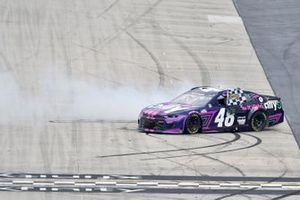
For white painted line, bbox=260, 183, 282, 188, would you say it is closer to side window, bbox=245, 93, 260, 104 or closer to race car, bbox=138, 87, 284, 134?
race car, bbox=138, 87, 284, 134

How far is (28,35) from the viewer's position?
3145 centimetres

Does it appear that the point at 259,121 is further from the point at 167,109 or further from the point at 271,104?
the point at 167,109

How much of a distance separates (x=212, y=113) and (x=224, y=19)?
43.8 feet

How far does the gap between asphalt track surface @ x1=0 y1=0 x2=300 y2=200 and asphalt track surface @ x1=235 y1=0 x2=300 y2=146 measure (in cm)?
45

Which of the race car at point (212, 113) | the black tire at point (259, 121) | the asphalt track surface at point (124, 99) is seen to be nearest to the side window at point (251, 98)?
the race car at point (212, 113)

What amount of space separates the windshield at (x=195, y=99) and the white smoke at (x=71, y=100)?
1786mm

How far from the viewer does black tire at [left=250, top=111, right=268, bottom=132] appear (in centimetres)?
2289

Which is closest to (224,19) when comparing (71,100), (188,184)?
(71,100)

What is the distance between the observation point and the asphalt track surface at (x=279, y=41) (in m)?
27.2

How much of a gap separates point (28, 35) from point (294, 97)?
1017 cm

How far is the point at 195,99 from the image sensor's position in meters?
22.4

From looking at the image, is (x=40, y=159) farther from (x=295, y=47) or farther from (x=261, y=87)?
(x=295, y=47)

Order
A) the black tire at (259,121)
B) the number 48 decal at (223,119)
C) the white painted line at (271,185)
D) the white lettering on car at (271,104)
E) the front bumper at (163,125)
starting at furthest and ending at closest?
the white lettering on car at (271,104) < the black tire at (259,121) < the number 48 decal at (223,119) < the front bumper at (163,125) < the white painted line at (271,185)

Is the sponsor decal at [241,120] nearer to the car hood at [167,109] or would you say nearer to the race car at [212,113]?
the race car at [212,113]
